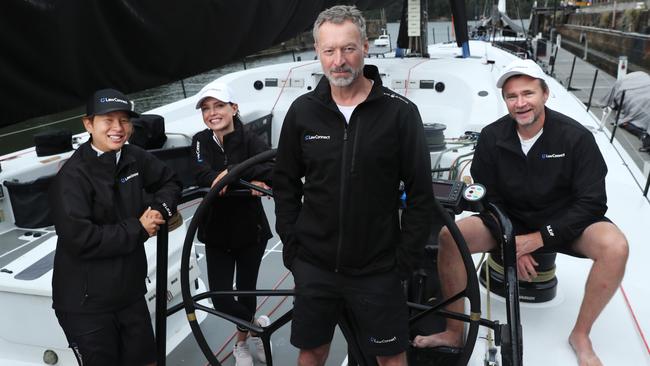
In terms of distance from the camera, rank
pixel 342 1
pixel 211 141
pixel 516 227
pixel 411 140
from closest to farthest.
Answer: pixel 411 140
pixel 342 1
pixel 516 227
pixel 211 141

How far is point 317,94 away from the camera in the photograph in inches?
57.6

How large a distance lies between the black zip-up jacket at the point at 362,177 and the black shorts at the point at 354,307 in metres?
0.04

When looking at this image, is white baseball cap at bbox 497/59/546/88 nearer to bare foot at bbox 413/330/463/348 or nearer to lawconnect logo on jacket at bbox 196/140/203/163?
bare foot at bbox 413/330/463/348

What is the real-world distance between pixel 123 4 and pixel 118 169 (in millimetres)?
807

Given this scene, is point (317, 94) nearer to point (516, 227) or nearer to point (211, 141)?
point (211, 141)

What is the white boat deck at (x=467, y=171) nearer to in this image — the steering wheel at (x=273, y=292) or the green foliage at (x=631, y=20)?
the steering wheel at (x=273, y=292)

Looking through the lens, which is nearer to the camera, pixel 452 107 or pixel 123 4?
pixel 123 4

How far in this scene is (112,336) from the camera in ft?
5.44

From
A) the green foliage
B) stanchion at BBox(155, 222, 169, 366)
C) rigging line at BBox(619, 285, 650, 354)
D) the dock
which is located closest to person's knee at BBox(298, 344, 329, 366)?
stanchion at BBox(155, 222, 169, 366)

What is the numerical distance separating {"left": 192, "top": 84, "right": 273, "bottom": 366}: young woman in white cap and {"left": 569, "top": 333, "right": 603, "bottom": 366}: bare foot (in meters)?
1.19

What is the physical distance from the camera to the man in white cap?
69.1 inches

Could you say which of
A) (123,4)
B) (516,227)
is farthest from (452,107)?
(123,4)

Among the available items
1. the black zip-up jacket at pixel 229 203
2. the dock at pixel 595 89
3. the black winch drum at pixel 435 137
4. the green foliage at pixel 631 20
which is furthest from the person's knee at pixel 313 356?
the green foliage at pixel 631 20

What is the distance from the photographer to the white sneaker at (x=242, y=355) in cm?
220
